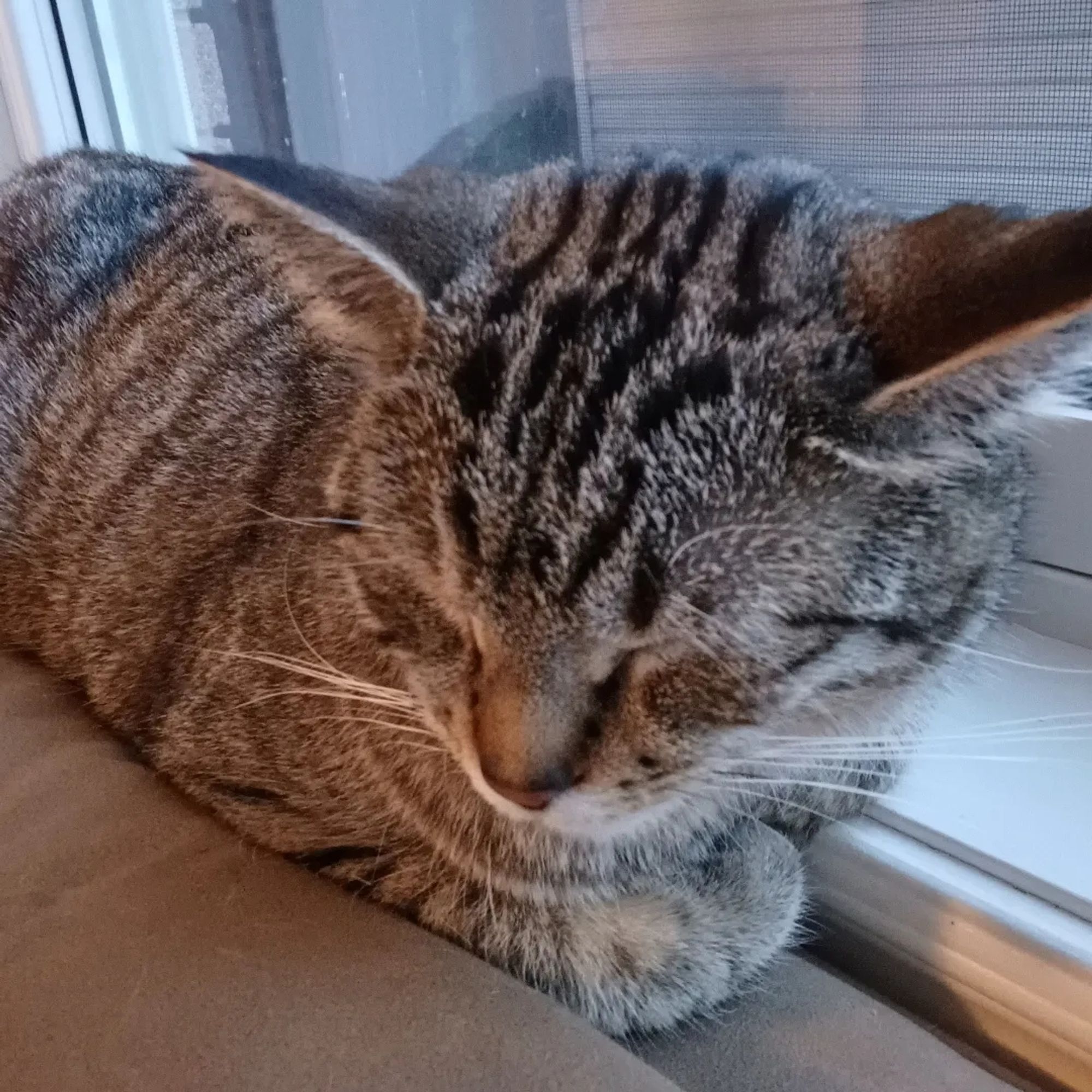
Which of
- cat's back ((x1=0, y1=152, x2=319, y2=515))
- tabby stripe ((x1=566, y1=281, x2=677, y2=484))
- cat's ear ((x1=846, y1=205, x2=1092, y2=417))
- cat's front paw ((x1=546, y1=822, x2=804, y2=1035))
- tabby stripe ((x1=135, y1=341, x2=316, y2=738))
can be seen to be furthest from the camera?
cat's back ((x1=0, y1=152, x2=319, y2=515))

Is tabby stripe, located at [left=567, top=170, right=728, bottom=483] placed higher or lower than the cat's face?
higher

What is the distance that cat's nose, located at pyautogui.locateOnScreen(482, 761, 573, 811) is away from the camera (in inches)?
26.5

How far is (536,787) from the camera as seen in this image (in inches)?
26.6

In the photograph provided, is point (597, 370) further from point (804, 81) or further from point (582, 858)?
point (804, 81)

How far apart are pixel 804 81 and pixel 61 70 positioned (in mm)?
1332

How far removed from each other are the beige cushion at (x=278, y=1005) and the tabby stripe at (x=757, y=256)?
473 millimetres

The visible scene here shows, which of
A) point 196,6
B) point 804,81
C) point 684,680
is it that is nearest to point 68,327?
point 196,6

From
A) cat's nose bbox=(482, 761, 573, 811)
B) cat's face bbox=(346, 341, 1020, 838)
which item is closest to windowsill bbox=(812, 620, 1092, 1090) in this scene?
cat's face bbox=(346, 341, 1020, 838)

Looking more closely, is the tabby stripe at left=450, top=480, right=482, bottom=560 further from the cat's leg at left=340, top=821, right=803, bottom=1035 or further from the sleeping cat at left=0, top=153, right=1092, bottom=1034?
the cat's leg at left=340, top=821, right=803, bottom=1035

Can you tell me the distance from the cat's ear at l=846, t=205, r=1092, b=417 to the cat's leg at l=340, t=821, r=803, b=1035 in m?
0.45

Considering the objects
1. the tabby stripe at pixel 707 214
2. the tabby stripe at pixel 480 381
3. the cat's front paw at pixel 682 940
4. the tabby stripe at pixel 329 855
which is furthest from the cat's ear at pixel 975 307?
the tabby stripe at pixel 329 855

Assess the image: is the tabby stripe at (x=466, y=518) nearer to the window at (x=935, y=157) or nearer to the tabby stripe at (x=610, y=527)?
the tabby stripe at (x=610, y=527)

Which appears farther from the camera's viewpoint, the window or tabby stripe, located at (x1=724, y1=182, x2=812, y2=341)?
A: the window

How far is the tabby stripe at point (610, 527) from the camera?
0.62m
